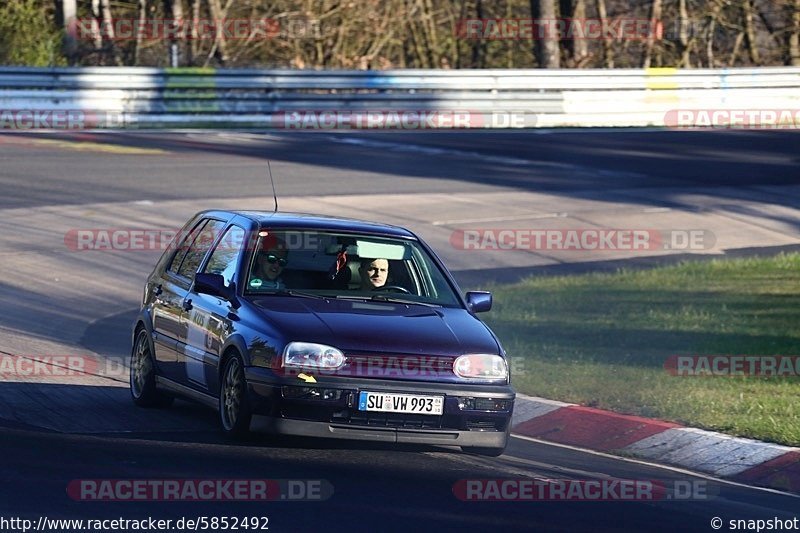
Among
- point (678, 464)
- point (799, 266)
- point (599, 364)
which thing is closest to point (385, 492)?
point (678, 464)

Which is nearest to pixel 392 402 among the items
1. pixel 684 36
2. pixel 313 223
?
pixel 313 223

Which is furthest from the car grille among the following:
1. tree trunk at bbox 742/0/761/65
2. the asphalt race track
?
tree trunk at bbox 742/0/761/65

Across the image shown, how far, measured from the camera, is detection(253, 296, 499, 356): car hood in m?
7.79

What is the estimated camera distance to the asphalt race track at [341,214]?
6.88m

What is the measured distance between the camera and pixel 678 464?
8.78 meters

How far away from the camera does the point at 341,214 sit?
18953 mm

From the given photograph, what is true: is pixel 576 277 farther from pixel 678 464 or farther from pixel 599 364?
pixel 678 464
